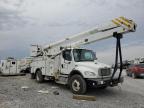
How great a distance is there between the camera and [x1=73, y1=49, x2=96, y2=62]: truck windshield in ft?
A: 43.7

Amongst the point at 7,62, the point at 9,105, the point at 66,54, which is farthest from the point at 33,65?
the point at 7,62

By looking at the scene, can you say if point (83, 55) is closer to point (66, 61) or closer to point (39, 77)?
point (66, 61)

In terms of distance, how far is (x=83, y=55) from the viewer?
1365 cm

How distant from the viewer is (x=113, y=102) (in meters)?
10.5

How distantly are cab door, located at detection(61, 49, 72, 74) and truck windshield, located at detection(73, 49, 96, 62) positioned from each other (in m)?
0.35

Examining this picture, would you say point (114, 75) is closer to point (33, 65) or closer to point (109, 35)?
point (109, 35)

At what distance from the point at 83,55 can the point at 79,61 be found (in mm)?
716

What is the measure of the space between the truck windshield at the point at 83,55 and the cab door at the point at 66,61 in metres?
0.35

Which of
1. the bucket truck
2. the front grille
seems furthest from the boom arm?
the front grille

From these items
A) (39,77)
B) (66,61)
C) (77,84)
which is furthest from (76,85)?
(39,77)

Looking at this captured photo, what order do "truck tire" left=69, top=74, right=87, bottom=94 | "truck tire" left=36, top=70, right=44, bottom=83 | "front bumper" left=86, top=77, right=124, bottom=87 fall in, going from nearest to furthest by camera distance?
"front bumper" left=86, top=77, right=124, bottom=87, "truck tire" left=69, top=74, right=87, bottom=94, "truck tire" left=36, top=70, right=44, bottom=83

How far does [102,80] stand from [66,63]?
2704mm

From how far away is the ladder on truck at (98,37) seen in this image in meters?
11.6

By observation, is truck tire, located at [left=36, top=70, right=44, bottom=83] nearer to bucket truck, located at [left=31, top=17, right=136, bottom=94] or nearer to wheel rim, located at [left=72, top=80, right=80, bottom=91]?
bucket truck, located at [left=31, top=17, right=136, bottom=94]
